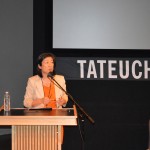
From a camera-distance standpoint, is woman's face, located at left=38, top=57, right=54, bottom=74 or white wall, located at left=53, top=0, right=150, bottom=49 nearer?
woman's face, located at left=38, top=57, right=54, bottom=74

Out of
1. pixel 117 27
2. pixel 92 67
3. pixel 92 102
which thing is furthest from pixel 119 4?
pixel 92 102

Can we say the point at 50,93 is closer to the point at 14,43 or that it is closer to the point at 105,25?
the point at 14,43

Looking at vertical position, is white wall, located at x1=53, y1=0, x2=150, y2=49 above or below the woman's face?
above

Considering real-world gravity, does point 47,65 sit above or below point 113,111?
above

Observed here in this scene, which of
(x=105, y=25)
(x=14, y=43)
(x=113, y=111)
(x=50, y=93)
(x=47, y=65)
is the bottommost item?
(x=113, y=111)

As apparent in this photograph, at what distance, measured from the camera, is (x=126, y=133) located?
5.29 metres

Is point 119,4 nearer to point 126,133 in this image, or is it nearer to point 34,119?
point 126,133

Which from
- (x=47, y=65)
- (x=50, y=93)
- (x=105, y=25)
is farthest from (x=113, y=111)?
(x=47, y=65)

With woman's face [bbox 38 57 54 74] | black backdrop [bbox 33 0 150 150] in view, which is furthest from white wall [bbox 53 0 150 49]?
woman's face [bbox 38 57 54 74]

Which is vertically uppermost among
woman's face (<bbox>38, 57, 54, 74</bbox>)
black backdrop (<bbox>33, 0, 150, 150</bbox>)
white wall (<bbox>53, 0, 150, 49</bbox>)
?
white wall (<bbox>53, 0, 150, 49</bbox>)

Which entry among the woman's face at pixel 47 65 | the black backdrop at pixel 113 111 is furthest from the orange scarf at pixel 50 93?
the black backdrop at pixel 113 111

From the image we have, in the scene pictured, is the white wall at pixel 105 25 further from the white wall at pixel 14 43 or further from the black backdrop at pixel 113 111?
the white wall at pixel 14 43

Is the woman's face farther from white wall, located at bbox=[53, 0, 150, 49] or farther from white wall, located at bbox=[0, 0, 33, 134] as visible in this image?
white wall, located at bbox=[0, 0, 33, 134]

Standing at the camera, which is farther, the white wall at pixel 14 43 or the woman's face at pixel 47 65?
the white wall at pixel 14 43
